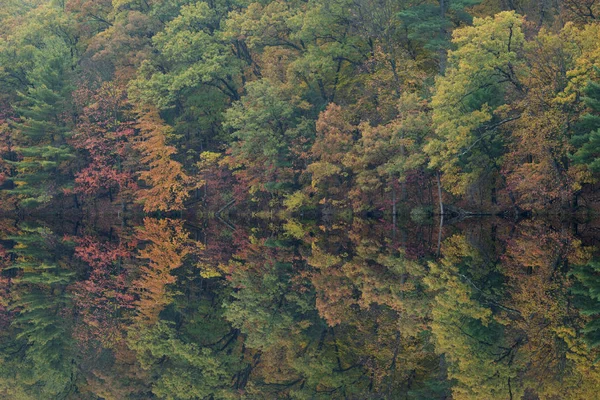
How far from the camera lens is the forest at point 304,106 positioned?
33688 millimetres

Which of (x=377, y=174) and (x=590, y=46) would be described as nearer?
(x=590, y=46)

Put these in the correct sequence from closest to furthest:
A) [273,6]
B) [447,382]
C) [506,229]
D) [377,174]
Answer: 1. [447,382]
2. [506,229]
3. [377,174]
4. [273,6]

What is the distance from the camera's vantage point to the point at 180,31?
170 feet

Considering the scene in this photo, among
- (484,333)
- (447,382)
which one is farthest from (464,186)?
(447,382)

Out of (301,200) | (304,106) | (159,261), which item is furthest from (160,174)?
(159,261)

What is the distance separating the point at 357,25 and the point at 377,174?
34.9 feet

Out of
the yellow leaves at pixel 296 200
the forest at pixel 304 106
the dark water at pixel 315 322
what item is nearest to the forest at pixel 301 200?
the dark water at pixel 315 322

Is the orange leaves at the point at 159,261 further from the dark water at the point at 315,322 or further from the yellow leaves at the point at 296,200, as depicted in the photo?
the yellow leaves at the point at 296,200

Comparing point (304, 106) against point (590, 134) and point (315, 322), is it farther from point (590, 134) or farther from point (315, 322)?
point (315, 322)

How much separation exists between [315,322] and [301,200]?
2969 cm

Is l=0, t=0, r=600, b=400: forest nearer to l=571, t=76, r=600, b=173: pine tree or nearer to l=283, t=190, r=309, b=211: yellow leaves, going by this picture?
l=571, t=76, r=600, b=173: pine tree

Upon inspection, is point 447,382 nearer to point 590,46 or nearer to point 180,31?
point 590,46

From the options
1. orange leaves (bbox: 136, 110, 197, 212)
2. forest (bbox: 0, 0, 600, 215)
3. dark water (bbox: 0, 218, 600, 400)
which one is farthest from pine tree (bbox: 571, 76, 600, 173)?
orange leaves (bbox: 136, 110, 197, 212)

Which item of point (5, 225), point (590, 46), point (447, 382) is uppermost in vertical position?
point (447, 382)
